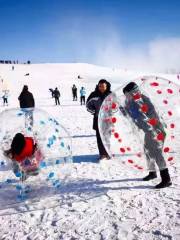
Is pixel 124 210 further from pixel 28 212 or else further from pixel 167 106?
pixel 167 106

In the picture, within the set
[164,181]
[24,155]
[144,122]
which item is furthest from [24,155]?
[164,181]

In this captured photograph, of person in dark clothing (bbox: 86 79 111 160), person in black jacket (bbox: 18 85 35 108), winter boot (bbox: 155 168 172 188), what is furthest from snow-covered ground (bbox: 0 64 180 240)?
person in black jacket (bbox: 18 85 35 108)

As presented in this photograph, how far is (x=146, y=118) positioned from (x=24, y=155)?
6.22 feet

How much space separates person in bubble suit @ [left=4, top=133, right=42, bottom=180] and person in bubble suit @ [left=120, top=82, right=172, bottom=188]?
1479 millimetres

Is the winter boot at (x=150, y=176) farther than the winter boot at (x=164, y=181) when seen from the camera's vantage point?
Yes

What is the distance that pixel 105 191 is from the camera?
18.6ft

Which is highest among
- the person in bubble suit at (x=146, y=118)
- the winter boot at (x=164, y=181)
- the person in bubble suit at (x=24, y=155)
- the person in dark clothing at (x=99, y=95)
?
the person in dark clothing at (x=99, y=95)

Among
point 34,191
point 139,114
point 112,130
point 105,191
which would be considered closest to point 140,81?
point 139,114

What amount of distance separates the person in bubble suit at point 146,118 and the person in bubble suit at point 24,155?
148 centimetres

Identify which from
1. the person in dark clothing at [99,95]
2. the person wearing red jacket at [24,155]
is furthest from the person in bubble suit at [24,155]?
the person in dark clothing at [99,95]

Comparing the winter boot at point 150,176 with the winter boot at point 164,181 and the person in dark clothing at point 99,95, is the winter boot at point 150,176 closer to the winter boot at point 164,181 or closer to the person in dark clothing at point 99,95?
the winter boot at point 164,181

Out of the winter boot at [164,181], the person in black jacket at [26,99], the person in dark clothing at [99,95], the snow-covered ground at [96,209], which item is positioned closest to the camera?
the snow-covered ground at [96,209]

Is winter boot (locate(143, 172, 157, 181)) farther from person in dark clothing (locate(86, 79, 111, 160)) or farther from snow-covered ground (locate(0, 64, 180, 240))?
person in dark clothing (locate(86, 79, 111, 160))

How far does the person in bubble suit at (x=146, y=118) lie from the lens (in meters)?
5.21
